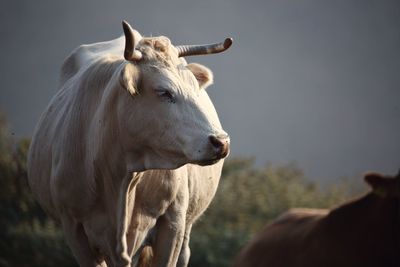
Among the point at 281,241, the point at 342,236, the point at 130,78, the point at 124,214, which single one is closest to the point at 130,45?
the point at 130,78

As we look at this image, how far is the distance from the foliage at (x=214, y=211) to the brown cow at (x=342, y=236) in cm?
474

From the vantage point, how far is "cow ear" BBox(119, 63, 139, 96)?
225 inches

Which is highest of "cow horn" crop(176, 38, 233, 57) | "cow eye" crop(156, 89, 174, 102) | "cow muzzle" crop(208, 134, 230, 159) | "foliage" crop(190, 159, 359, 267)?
"cow horn" crop(176, 38, 233, 57)

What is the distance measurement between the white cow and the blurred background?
29.7 ft

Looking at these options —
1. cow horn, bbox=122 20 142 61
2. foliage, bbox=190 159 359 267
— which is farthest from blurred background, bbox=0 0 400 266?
cow horn, bbox=122 20 142 61

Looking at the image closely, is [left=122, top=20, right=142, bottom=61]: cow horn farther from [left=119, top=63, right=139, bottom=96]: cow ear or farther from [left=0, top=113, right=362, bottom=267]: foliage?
[left=0, top=113, right=362, bottom=267]: foliage

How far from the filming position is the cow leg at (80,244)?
655 cm

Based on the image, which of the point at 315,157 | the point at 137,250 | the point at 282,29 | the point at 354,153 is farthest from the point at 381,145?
the point at 137,250

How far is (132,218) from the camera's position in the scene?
6301mm

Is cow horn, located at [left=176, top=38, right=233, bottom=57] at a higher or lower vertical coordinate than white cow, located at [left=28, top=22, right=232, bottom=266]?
higher

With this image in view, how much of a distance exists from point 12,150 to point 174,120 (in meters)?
7.40

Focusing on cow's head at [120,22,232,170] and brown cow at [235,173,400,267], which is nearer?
brown cow at [235,173,400,267]

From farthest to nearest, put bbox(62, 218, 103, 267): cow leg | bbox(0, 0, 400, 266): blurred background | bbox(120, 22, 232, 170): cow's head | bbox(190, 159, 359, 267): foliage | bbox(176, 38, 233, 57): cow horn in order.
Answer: bbox(0, 0, 400, 266): blurred background
bbox(190, 159, 359, 267): foliage
bbox(62, 218, 103, 267): cow leg
bbox(176, 38, 233, 57): cow horn
bbox(120, 22, 232, 170): cow's head

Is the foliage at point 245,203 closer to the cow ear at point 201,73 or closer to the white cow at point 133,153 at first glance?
the white cow at point 133,153
